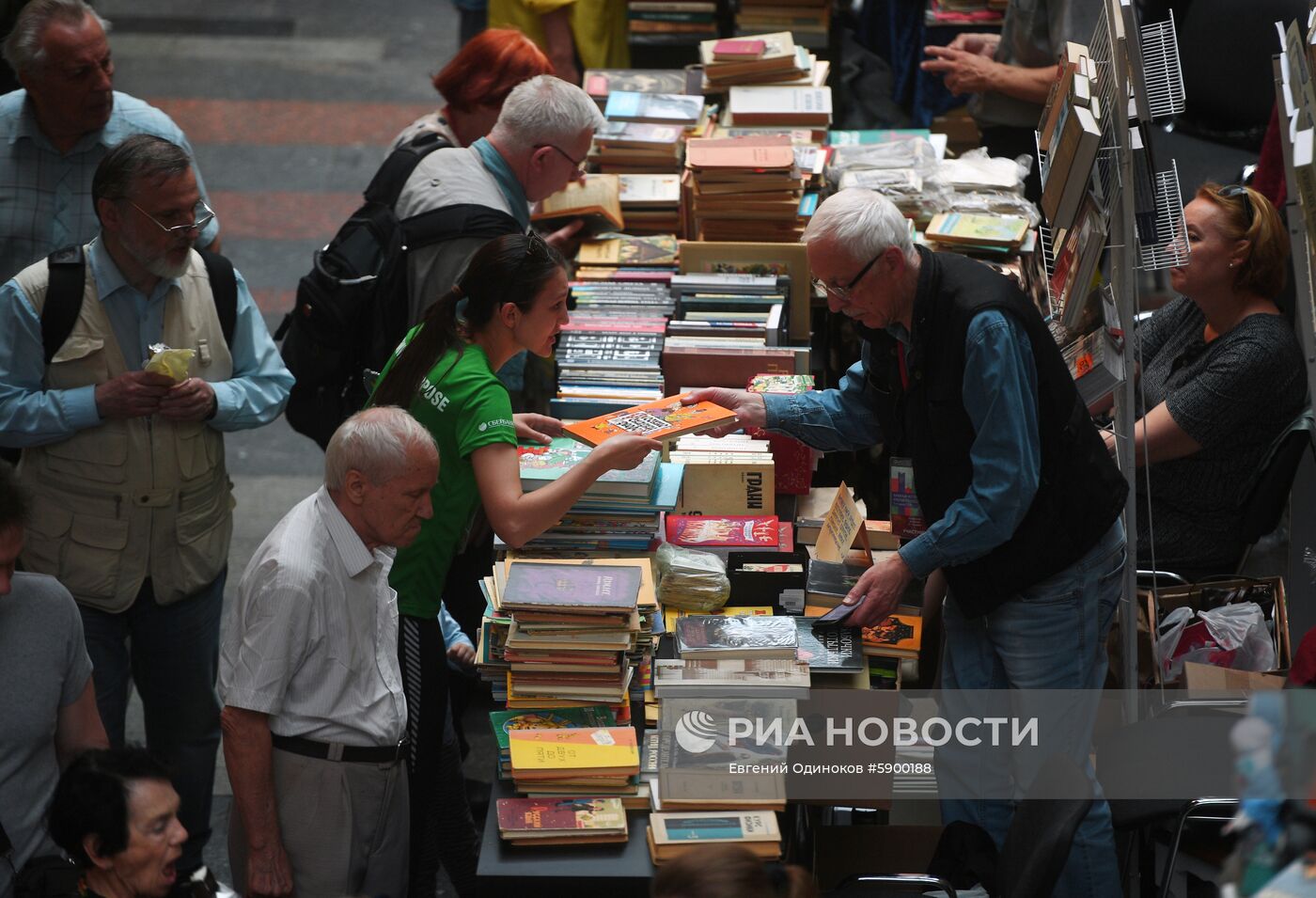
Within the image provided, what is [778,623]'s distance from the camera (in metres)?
3.63

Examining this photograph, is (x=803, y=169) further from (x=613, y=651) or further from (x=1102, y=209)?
(x=613, y=651)

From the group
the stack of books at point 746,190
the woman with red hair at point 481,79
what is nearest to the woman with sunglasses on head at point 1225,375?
the stack of books at point 746,190

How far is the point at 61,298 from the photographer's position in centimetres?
381

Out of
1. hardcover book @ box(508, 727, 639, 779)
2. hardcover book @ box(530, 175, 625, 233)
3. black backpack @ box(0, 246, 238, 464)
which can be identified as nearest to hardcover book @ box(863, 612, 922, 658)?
hardcover book @ box(508, 727, 639, 779)

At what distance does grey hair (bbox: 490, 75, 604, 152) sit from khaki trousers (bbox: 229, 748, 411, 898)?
222cm

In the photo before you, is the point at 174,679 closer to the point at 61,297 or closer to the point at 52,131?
the point at 61,297

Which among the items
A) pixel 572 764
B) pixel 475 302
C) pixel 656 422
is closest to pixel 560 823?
pixel 572 764

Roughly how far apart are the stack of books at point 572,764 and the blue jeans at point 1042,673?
101cm

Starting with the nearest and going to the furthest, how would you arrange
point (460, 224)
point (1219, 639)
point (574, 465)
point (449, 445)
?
point (449, 445), point (574, 465), point (1219, 639), point (460, 224)

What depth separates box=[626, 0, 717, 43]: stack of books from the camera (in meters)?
7.75

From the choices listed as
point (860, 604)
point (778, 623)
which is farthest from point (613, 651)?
point (860, 604)

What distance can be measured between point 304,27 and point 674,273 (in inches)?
272

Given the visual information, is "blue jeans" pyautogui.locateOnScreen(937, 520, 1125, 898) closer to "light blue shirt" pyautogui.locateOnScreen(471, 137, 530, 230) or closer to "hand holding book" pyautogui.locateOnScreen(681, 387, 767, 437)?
"hand holding book" pyautogui.locateOnScreen(681, 387, 767, 437)

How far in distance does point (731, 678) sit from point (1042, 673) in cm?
83
